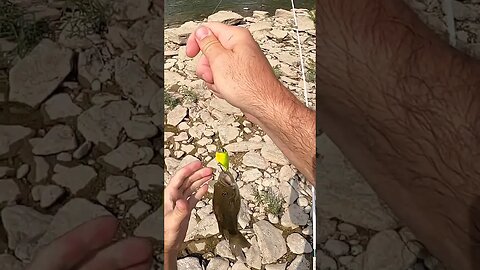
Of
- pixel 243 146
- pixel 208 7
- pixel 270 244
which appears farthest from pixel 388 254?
pixel 208 7

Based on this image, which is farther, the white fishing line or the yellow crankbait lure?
the white fishing line

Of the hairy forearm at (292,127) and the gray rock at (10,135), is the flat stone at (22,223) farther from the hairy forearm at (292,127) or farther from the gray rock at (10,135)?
the hairy forearm at (292,127)

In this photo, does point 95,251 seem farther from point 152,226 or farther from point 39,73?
point 39,73

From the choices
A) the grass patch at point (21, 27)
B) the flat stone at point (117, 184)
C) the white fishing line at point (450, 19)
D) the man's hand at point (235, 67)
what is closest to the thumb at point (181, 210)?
the flat stone at point (117, 184)

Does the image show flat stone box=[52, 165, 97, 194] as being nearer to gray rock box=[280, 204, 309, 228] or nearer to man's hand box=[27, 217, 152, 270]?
man's hand box=[27, 217, 152, 270]

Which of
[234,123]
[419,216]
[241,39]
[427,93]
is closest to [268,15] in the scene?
[241,39]

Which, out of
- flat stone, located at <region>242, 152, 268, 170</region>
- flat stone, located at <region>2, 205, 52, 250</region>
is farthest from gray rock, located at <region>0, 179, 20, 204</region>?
flat stone, located at <region>242, 152, 268, 170</region>
